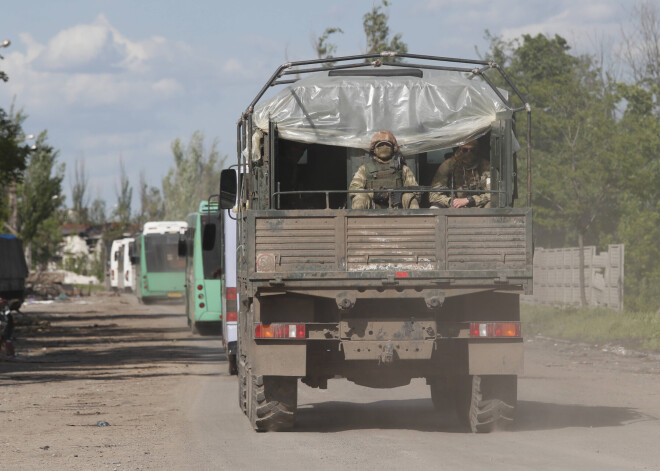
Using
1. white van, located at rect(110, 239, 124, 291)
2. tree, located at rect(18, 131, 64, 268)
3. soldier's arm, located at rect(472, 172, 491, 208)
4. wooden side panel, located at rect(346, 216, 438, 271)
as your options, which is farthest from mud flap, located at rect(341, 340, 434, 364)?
white van, located at rect(110, 239, 124, 291)

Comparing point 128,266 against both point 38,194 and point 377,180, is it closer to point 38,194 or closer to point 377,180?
point 38,194

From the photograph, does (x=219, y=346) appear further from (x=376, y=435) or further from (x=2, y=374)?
(x=376, y=435)

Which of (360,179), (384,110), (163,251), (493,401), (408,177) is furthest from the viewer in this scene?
(163,251)

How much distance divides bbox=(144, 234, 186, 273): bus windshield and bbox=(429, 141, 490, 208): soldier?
32635mm

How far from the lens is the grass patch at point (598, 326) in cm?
2320

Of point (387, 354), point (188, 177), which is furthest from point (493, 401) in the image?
point (188, 177)

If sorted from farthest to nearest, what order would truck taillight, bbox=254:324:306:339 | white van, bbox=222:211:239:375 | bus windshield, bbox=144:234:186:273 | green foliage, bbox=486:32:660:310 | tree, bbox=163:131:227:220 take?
tree, bbox=163:131:227:220
bus windshield, bbox=144:234:186:273
green foliage, bbox=486:32:660:310
white van, bbox=222:211:239:375
truck taillight, bbox=254:324:306:339

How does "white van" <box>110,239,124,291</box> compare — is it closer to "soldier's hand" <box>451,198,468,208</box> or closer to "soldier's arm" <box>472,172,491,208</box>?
"soldier's arm" <box>472,172,491,208</box>

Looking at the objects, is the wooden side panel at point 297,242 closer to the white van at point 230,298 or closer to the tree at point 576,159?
the white van at point 230,298

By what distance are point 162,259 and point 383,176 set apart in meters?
33.9

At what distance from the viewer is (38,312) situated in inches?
1815

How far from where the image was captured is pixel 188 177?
3888 inches

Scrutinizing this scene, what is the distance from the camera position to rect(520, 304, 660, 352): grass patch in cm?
2320

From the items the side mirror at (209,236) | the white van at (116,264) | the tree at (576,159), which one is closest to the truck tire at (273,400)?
the side mirror at (209,236)
